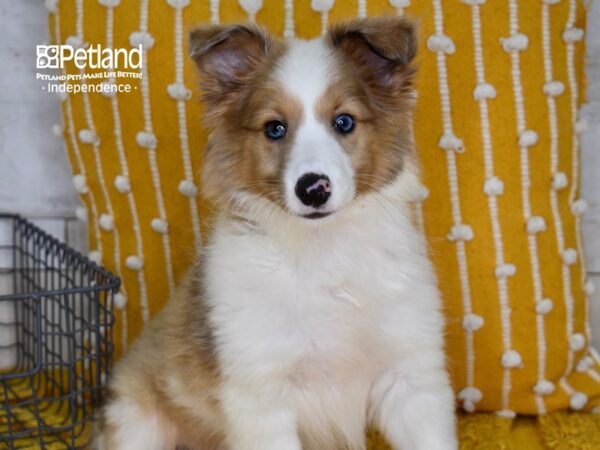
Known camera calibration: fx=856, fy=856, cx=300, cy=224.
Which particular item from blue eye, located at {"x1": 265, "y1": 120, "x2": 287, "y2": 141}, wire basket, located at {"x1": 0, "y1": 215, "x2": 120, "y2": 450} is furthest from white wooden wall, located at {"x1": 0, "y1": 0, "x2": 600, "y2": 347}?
blue eye, located at {"x1": 265, "y1": 120, "x2": 287, "y2": 141}

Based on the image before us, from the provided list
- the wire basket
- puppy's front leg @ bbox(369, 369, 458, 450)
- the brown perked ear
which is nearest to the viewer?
the brown perked ear

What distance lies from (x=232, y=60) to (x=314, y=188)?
474 mm

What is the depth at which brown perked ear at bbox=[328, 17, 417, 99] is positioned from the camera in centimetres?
191

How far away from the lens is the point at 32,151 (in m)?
3.11

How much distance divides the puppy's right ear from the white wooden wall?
1.19 meters

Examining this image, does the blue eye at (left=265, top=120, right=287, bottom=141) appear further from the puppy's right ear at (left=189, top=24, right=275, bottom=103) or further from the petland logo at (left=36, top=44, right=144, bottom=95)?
the petland logo at (left=36, top=44, right=144, bottom=95)

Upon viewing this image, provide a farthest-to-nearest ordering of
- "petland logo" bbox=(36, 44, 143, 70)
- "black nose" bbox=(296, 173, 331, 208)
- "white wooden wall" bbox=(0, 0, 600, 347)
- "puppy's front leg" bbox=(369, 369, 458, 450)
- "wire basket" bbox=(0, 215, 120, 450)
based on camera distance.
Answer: "white wooden wall" bbox=(0, 0, 600, 347) < "petland logo" bbox=(36, 44, 143, 70) < "wire basket" bbox=(0, 215, 120, 450) < "puppy's front leg" bbox=(369, 369, 458, 450) < "black nose" bbox=(296, 173, 331, 208)

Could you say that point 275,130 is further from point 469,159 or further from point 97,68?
point 97,68

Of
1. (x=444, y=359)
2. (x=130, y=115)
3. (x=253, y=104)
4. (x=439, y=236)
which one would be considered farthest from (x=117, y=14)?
(x=444, y=359)

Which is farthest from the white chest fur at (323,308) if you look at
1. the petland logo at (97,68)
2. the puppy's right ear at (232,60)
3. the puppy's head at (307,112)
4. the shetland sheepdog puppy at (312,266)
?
the petland logo at (97,68)

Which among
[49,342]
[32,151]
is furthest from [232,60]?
[49,342]

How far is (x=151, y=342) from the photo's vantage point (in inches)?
90.7

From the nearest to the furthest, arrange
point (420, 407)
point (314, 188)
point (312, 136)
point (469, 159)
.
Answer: point (314, 188) → point (312, 136) → point (420, 407) → point (469, 159)

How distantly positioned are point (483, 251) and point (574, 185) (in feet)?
1.09
